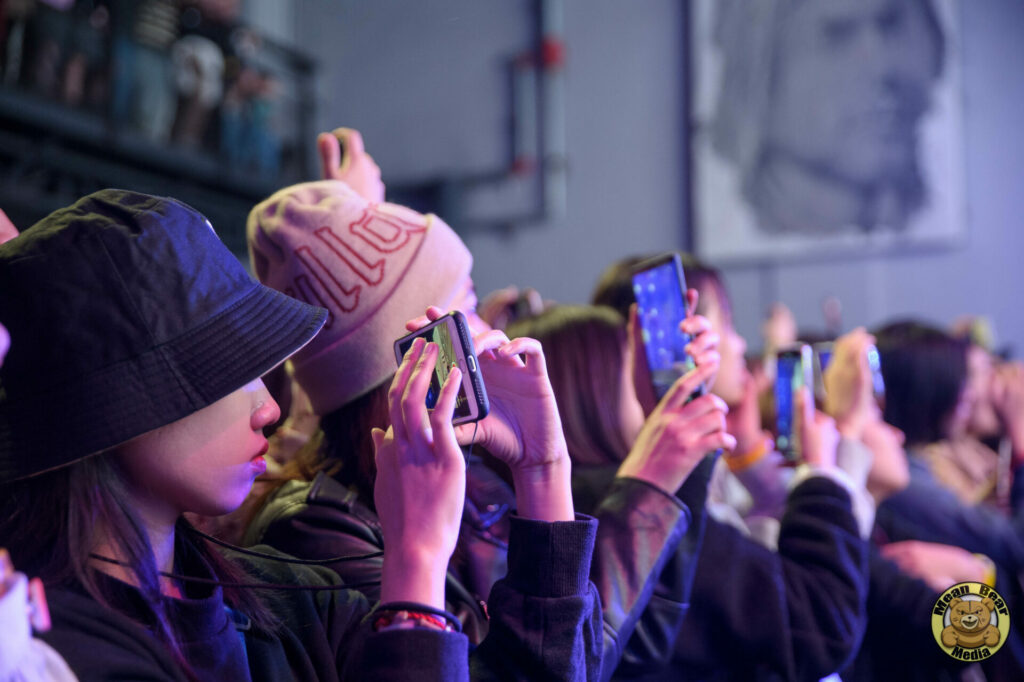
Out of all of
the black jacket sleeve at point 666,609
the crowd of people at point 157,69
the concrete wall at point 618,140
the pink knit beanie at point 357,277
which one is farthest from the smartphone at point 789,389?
the crowd of people at point 157,69

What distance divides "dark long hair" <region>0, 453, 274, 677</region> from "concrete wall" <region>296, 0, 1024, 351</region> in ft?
10.6

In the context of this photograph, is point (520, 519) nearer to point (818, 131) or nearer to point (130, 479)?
point (130, 479)

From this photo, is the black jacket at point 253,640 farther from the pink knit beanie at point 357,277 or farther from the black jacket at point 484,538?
the pink knit beanie at point 357,277

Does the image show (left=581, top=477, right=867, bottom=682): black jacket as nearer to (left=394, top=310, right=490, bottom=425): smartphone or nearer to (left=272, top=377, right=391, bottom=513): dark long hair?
(left=272, top=377, right=391, bottom=513): dark long hair

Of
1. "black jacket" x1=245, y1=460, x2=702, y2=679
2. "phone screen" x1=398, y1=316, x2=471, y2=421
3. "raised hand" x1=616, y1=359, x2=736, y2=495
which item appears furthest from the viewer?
"raised hand" x1=616, y1=359, x2=736, y2=495

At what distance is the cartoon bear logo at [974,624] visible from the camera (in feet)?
3.79

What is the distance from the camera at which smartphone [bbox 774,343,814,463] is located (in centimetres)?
146

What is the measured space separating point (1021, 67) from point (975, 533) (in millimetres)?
3043

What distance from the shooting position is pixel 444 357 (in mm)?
706

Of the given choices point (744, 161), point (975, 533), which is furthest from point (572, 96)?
point (975, 533)

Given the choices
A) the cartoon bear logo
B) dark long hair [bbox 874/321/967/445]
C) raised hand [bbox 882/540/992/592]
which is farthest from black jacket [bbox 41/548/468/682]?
dark long hair [bbox 874/321/967/445]

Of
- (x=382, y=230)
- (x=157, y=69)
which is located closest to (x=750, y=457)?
(x=382, y=230)

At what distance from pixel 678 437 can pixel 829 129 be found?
3527 millimetres

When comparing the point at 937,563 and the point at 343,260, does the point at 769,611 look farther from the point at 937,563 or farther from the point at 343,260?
the point at 343,260
